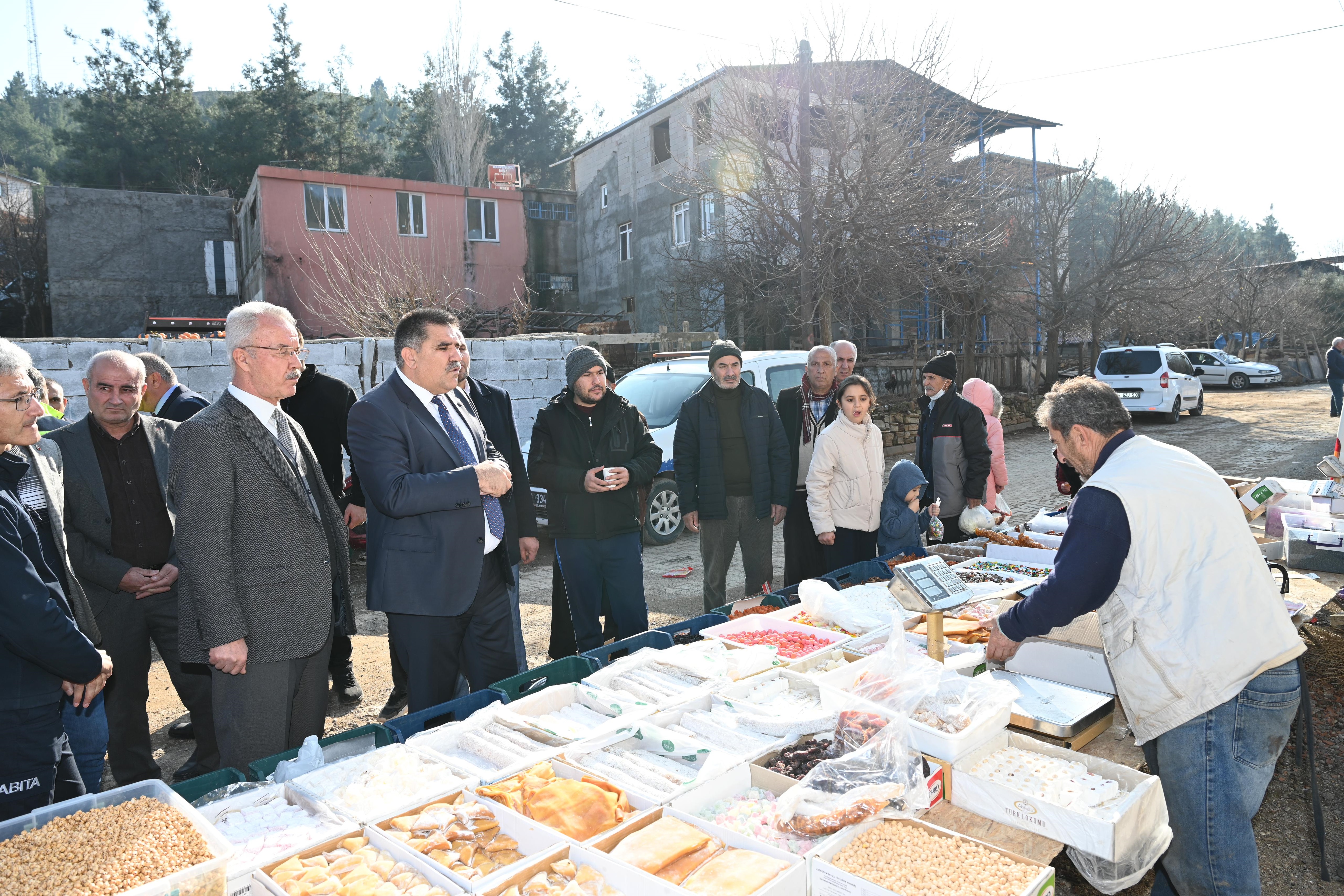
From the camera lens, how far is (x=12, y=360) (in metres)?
2.54

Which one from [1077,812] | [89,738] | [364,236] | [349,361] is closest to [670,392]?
[349,361]

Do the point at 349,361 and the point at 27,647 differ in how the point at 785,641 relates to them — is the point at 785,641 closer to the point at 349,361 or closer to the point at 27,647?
the point at 27,647

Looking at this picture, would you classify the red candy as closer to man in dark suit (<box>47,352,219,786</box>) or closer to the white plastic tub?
the white plastic tub

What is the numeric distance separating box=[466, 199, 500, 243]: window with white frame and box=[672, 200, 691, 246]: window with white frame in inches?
211

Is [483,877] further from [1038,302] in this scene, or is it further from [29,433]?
[1038,302]

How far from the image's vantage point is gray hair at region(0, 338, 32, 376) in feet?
8.20

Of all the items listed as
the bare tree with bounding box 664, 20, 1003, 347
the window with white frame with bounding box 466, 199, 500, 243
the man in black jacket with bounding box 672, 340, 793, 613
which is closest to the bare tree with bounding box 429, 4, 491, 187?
the window with white frame with bounding box 466, 199, 500, 243

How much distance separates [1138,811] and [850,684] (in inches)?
36.5

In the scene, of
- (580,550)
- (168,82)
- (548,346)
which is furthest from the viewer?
(168,82)

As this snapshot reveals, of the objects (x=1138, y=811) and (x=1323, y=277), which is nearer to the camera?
(x=1138, y=811)

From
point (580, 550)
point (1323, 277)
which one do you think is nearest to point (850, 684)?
point (580, 550)

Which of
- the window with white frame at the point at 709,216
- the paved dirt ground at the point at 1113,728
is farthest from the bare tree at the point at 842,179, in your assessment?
the paved dirt ground at the point at 1113,728

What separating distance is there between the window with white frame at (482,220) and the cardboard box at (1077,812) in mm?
23557

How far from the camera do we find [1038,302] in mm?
21703
